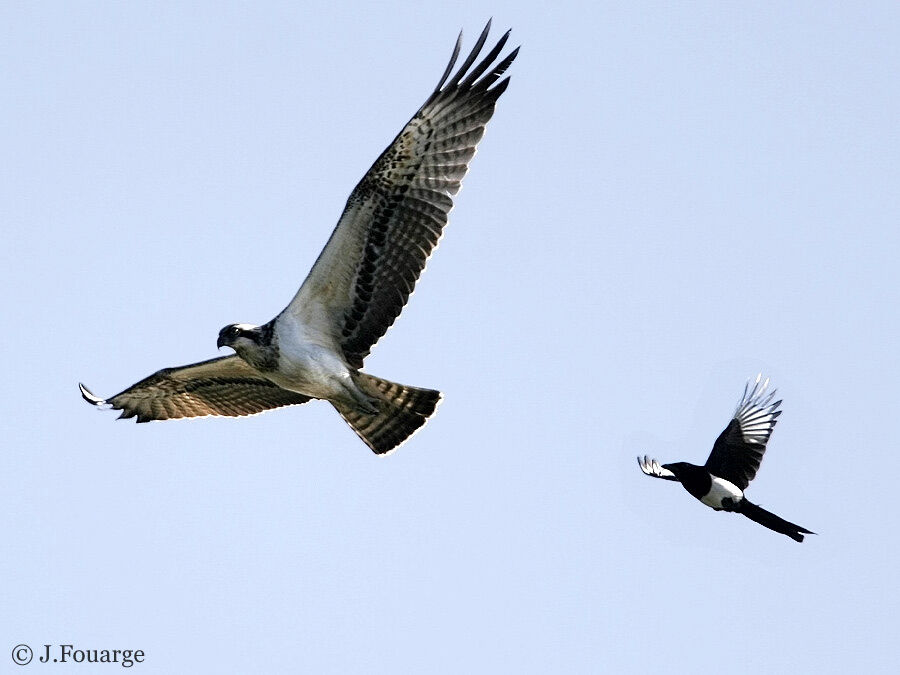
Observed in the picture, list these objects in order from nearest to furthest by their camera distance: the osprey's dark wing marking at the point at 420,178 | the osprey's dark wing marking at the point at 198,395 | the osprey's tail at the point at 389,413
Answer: the osprey's dark wing marking at the point at 420,178 < the osprey's tail at the point at 389,413 < the osprey's dark wing marking at the point at 198,395

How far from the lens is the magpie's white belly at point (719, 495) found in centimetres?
1366

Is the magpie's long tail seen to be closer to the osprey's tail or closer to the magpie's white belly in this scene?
the magpie's white belly

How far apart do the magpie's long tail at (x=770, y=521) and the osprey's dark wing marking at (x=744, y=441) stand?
514mm

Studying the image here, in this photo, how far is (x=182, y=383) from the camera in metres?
14.5

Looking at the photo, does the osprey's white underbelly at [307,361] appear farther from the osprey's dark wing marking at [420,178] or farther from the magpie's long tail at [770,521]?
the magpie's long tail at [770,521]

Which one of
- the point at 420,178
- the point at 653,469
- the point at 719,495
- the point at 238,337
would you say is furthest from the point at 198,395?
the point at 719,495

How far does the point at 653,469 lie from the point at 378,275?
10.1 ft

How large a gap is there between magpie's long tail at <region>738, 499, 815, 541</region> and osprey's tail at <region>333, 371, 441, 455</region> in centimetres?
288

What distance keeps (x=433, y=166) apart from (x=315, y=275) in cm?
132

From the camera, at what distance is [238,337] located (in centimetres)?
1288

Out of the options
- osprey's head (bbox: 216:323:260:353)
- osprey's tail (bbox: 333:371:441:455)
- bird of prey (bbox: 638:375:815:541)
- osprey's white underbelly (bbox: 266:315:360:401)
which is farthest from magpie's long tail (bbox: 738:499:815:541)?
osprey's head (bbox: 216:323:260:353)

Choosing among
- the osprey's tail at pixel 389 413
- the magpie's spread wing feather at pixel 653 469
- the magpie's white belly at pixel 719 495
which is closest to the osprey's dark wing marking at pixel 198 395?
the osprey's tail at pixel 389 413

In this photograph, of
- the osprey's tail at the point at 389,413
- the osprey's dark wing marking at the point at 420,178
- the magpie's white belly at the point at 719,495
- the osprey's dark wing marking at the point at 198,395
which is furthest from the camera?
the osprey's dark wing marking at the point at 198,395

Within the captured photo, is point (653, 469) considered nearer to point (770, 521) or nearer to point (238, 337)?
point (770, 521)
